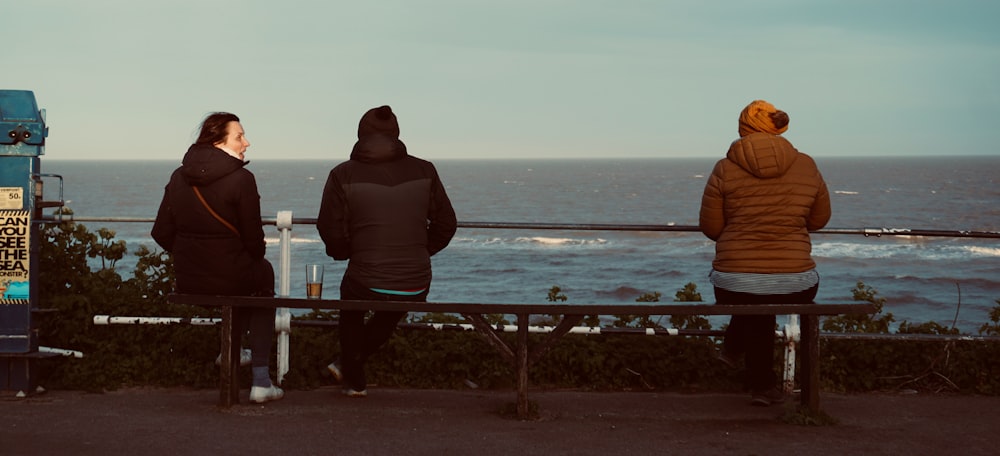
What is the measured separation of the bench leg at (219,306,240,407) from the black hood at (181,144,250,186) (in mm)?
723

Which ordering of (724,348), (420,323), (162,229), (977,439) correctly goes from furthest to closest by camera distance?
(420,323)
(724,348)
(162,229)
(977,439)

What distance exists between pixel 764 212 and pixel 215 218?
2858mm

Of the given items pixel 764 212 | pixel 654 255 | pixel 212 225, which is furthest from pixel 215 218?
pixel 654 255

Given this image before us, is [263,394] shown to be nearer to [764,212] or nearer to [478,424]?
[478,424]

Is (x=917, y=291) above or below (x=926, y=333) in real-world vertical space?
below

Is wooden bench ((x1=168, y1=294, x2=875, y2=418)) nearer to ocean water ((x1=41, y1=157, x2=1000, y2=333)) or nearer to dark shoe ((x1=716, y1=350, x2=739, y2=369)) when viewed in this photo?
dark shoe ((x1=716, y1=350, x2=739, y2=369))

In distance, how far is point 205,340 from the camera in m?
7.18

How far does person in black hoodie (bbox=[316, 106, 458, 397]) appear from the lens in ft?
19.9

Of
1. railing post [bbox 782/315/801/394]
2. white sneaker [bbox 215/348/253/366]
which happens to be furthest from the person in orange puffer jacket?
white sneaker [bbox 215/348/253/366]

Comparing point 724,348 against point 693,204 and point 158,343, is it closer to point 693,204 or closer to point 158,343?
point 158,343

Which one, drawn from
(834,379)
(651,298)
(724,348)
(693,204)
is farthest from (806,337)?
(693,204)

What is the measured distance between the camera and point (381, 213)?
6066 mm

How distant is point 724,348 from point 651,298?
4.77ft

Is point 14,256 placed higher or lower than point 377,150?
lower
